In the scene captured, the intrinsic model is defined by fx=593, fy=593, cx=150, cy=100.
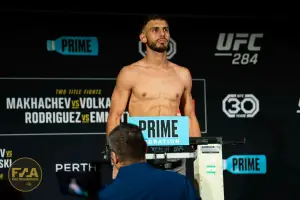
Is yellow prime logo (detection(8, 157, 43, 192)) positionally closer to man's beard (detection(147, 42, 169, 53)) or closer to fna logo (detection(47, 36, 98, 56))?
fna logo (detection(47, 36, 98, 56))

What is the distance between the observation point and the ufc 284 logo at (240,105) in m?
5.58

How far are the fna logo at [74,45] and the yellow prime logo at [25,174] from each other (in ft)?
3.34

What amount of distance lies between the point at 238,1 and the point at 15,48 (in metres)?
2.15

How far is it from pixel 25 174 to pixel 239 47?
2307 millimetres

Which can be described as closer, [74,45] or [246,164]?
[74,45]

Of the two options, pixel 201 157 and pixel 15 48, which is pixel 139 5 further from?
pixel 201 157

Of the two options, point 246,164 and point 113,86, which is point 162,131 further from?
point 246,164

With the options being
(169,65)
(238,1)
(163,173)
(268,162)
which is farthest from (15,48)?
(163,173)

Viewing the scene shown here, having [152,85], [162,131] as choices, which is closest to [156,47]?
[152,85]

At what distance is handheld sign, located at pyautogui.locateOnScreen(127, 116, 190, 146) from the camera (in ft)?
11.6

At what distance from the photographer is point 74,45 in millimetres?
5379

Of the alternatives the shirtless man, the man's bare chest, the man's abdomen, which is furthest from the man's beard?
the man's abdomen

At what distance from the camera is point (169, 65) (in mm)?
4137

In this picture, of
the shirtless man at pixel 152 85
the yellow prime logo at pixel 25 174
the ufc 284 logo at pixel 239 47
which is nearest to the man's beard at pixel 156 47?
the shirtless man at pixel 152 85
